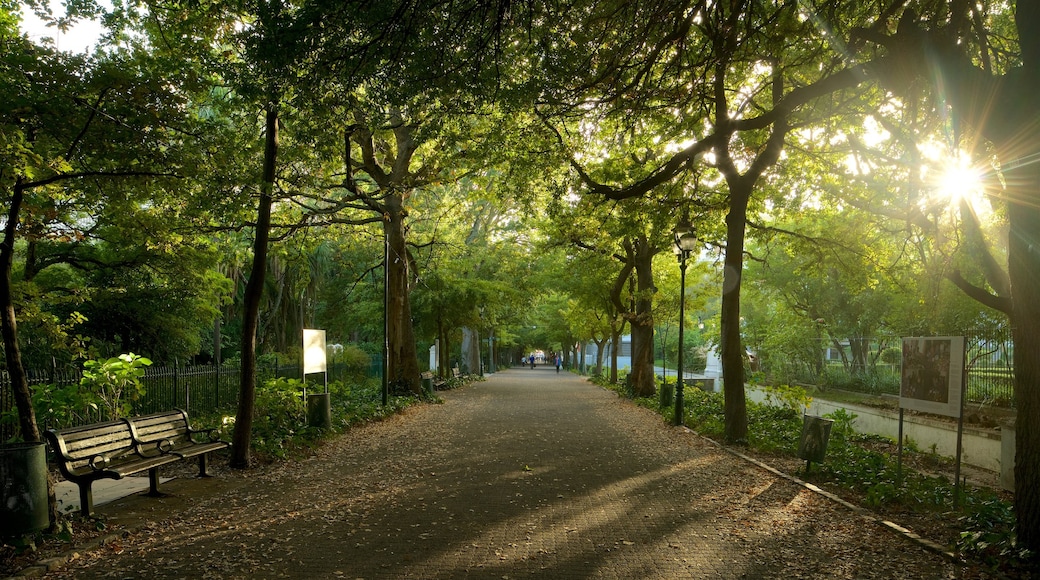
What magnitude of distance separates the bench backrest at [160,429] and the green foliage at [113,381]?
1.93m

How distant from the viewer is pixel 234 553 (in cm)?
559

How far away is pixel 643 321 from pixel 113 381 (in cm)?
1763

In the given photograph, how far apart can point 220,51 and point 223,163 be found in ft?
8.67

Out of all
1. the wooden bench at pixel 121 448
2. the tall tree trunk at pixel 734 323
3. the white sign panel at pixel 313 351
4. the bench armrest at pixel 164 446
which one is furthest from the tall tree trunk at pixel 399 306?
the bench armrest at pixel 164 446

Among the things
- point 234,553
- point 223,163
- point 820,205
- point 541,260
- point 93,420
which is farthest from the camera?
point 541,260

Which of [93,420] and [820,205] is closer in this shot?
[93,420]

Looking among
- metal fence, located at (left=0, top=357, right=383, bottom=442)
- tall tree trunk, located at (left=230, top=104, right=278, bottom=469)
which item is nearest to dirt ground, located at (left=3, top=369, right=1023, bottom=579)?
tall tree trunk, located at (left=230, top=104, right=278, bottom=469)

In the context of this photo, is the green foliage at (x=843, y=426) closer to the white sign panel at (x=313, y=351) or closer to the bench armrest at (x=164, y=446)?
the white sign panel at (x=313, y=351)

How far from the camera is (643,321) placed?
2406 centimetres

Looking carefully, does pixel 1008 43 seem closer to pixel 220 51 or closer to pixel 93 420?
pixel 220 51

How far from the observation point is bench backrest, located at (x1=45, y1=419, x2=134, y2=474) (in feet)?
20.8

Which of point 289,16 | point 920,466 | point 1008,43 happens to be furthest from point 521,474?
point 1008,43

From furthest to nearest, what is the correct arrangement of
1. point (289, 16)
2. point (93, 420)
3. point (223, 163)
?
point (93, 420), point (223, 163), point (289, 16)

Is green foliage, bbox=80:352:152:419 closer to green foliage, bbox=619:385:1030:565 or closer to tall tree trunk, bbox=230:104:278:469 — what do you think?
tall tree trunk, bbox=230:104:278:469
